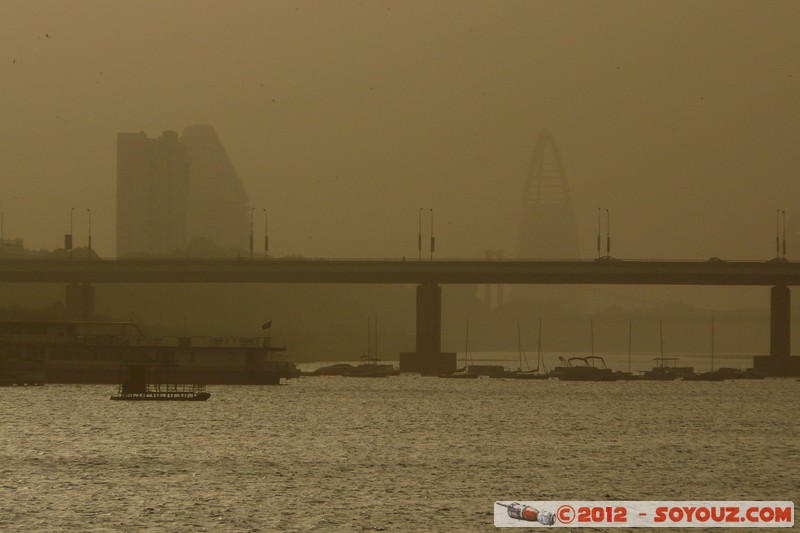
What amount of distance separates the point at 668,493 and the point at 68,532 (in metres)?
31.1

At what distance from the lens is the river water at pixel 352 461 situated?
2657 inches

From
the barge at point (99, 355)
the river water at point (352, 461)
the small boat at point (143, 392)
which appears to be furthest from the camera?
the barge at point (99, 355)

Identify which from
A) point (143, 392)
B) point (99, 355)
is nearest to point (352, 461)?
point (143, 392)

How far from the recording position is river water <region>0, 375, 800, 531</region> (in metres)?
67.5

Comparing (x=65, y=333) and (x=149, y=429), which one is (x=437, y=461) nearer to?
(x=149, y=429)

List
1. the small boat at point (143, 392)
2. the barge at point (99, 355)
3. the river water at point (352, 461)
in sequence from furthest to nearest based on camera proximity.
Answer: the barge at point (99, 355), the small boat at point (143, 392), the river water at point (352, 461)

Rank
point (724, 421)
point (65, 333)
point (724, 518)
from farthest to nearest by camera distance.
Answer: point (65, 333), point (724, 421), point (724, 518)

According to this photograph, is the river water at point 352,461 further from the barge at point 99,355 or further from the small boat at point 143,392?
the barge at point 99,355

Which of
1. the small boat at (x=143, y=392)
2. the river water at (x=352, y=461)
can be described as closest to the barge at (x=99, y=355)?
the small boat at (x=143, y=392)

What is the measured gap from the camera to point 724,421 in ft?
448

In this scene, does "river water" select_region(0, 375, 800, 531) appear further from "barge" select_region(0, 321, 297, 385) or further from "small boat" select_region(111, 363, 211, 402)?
"barge" select_region(0, 321, 297, 385)

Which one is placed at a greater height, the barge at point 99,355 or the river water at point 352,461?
the barge at point 99,355

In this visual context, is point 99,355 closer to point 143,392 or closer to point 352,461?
point 143,392

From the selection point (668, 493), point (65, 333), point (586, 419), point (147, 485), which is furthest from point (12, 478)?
point (65, 333)
